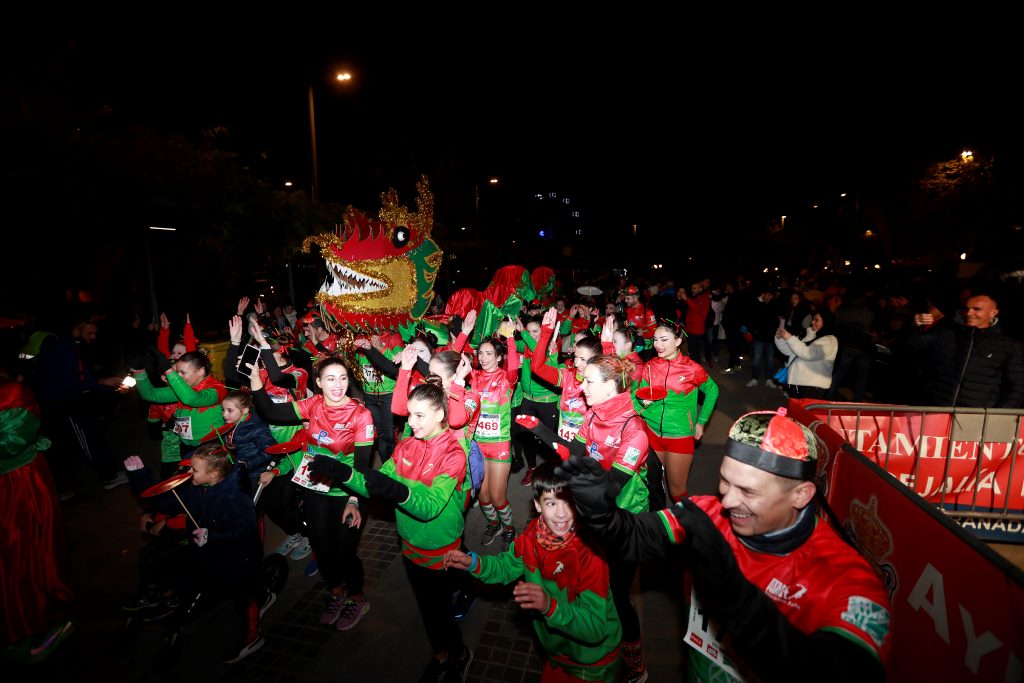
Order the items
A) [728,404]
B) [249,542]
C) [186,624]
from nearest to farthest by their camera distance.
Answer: [249,542], [186,624], [728,404]

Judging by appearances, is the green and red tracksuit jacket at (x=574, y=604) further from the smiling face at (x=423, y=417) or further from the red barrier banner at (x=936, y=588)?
the red barrier banner at (x=936, y=588)

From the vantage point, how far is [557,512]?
2.66 metres

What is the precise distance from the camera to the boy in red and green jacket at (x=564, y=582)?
2.55 meters

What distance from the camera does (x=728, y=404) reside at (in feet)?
33.3

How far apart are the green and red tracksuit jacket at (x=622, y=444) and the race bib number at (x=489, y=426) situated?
1319 millimetres

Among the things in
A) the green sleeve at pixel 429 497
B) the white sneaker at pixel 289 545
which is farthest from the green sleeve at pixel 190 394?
the green sleeve at pixel 429 497

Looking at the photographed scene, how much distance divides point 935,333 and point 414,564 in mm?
6038

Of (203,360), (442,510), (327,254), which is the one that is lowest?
(442,510)

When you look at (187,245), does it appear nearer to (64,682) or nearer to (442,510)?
(64,682)

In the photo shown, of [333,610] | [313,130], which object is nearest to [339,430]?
[333,610]

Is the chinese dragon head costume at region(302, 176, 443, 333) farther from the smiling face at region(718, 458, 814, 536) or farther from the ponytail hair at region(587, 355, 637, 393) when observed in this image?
the smiling face at region(718, 458, 814, 536)

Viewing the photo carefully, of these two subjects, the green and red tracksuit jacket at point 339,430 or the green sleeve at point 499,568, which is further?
the green and red tracksuit jacket at point 339,430

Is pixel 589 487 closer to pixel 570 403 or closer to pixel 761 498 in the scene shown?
pixel 761 498

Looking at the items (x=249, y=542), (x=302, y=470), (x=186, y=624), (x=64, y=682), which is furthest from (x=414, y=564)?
(x=64, y=682)
